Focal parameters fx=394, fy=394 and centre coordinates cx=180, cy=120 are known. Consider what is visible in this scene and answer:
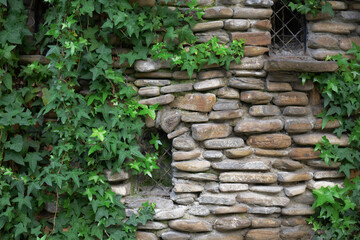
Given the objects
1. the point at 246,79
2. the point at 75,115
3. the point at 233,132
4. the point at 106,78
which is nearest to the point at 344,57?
the point at 246,79

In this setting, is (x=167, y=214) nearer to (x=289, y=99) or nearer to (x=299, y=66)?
(x=289, y=99)

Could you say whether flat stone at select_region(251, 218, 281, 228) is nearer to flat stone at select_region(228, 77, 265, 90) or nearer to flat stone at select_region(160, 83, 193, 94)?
flat stone at select_region(228, 77, 265, 90)

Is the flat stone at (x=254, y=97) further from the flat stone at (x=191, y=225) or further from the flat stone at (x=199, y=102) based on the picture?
the flat stone at (x=191, y=225)

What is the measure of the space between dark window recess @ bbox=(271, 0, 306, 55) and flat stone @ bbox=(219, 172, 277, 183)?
42.9 inches

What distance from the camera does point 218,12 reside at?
320 cm

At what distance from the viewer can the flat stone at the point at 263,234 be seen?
3191 millimetres

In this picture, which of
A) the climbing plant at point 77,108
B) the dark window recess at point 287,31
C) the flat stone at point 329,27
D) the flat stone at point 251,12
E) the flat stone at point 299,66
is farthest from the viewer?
the dark window recess at point 287,31

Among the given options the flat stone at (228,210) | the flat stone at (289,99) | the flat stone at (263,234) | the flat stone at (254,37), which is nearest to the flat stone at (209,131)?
the flat stone at (289,99)

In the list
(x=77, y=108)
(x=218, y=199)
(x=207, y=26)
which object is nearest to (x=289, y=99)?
(x=207, y=26)

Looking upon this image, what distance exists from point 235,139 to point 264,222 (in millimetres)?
712

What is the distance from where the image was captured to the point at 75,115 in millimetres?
3035

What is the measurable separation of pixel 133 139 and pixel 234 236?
44.6 inches

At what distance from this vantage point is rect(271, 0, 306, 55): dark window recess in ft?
11.3

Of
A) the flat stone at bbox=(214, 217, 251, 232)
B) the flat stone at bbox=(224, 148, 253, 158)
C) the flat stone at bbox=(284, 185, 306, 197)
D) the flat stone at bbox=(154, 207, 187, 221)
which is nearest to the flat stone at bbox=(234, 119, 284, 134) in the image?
the flat stone at bbox=(224, 148, 253, 158)
